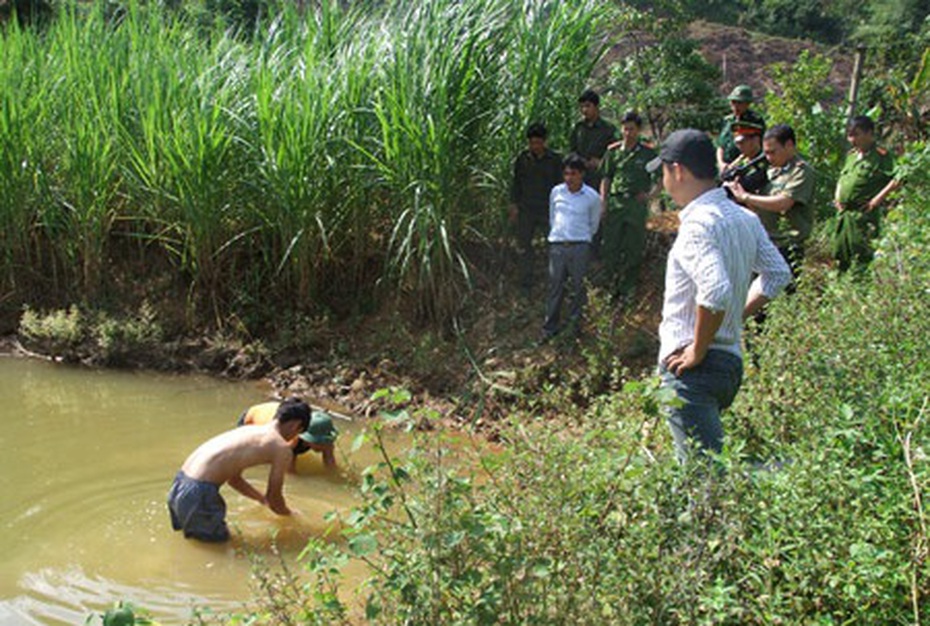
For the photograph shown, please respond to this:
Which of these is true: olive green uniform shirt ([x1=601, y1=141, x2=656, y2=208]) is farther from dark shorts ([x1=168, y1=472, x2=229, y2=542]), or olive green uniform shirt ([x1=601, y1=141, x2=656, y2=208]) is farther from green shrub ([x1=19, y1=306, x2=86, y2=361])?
green shrub ([x1=19, y1=306, x2=86, y2=361])

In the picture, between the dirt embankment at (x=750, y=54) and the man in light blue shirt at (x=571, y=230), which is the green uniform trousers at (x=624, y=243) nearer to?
the man in light blue shirt at (x=571, y=230)

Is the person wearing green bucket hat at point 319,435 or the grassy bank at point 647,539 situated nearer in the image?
the grassy bank at point 647,539

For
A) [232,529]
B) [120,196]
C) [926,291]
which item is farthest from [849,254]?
[120,196]

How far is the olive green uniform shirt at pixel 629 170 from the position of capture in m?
6.94

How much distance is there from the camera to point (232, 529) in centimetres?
499

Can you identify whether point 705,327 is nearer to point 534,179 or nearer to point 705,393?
point 705,393

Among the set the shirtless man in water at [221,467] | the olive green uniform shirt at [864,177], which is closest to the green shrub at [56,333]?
the shirtless man in water at [221,467]

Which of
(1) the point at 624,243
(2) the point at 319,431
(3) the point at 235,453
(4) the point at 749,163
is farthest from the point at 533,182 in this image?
(3) the point at 235,453

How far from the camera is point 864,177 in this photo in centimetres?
645

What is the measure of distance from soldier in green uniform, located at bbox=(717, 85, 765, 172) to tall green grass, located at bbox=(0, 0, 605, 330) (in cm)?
145

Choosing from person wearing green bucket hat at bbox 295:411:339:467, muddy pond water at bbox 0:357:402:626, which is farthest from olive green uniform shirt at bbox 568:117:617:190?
person wearing green bucket hat at bbox 295:411:339:467

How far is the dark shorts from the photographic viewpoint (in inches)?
183

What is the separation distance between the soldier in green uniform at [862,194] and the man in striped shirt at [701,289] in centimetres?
348

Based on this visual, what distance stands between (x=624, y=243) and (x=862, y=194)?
1726mm
